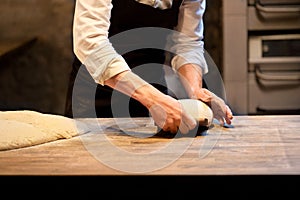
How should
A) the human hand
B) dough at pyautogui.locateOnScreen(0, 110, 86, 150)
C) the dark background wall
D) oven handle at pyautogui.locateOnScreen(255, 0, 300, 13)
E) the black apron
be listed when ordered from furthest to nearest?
the dark background wall
oven handle at pyautogui.locateOnScreen(255, 0, 300, 13)
the black apron
the human hand
dough at pyautogui.locateOnScreen(0, 110, 86, 150)

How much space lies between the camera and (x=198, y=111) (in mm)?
969

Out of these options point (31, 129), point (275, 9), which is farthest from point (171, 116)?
point (275, 9)

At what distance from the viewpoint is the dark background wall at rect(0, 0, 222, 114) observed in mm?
2164

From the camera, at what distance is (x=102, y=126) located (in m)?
1.09

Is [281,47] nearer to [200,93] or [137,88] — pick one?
[200,93]

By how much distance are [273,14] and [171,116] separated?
43.6 inches

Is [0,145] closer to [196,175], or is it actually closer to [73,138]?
[73,138]

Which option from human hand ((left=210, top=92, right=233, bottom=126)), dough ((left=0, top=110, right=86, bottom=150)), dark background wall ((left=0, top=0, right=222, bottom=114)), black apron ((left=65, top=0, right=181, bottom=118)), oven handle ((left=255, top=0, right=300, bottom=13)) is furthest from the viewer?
dark background wall ((left=0, top=0, right=222, bottom=114))

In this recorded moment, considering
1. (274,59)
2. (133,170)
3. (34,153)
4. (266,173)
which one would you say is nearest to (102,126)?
(34,153)

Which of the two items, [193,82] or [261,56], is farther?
[261,56]

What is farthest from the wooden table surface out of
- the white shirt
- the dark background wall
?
the dark background wall

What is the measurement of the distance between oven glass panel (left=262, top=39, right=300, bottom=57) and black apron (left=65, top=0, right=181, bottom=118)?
735mm

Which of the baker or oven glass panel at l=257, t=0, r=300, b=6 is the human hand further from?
oven glass panel at l=257, t=0, r=300, b=6
